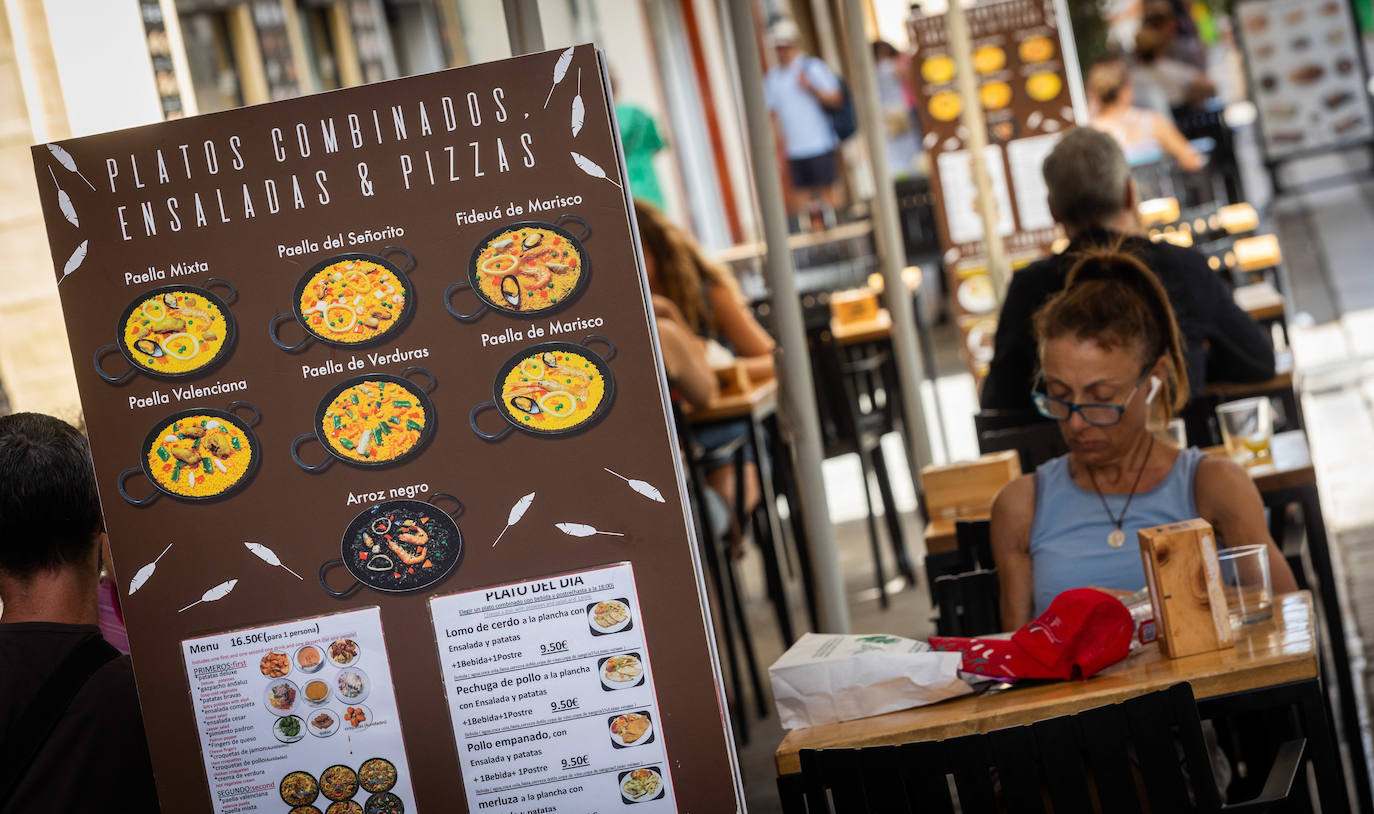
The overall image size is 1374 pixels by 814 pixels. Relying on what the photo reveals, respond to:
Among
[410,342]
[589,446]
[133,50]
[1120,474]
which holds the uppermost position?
[133,50]

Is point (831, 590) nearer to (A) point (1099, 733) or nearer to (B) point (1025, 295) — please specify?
(B) point (1025, 295)

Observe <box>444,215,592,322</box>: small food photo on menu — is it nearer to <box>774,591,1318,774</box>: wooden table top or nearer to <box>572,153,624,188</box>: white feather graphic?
<box>572,153,624,188</box>: white feather graphic

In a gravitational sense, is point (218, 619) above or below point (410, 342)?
below

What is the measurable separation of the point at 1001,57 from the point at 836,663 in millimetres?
5060

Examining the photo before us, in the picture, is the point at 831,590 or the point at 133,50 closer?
the point at 133,50

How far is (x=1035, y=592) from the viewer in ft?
8.82

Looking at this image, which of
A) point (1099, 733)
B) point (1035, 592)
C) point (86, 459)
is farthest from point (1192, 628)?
point (86, 459)

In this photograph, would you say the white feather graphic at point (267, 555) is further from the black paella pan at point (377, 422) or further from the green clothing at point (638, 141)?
the green clothing at point (638, 141)

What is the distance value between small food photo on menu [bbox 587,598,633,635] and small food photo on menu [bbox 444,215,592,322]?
14.8 inches

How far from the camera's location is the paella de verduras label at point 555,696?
6.15ft

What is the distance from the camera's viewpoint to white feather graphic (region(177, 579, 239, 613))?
1929 millimetres

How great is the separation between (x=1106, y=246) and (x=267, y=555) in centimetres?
255

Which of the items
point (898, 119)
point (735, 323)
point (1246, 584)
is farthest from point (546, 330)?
point (898, 119)

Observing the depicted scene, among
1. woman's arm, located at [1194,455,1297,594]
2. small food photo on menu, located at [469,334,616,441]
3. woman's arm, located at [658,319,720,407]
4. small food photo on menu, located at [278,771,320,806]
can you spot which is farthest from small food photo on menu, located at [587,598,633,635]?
woman's arm, located at [658,319,720,407]
